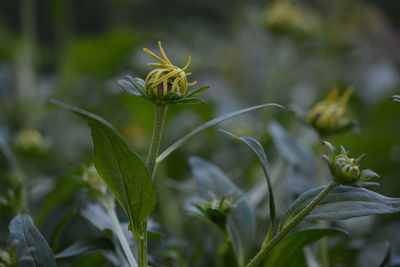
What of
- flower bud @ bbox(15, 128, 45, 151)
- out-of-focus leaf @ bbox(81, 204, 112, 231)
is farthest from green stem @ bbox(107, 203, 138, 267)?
flower bud @ bbox(15, 128, 45, 151)

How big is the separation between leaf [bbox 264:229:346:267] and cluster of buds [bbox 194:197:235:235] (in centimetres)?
4

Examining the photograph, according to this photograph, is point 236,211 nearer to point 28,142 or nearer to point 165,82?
point 165,82

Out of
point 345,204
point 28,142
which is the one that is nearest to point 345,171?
point 345,204

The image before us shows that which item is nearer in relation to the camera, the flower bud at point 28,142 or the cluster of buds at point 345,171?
the cluster of buds at point 345,171

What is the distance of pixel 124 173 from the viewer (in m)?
0.28

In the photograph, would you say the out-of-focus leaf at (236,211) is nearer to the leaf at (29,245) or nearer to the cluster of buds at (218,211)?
the cluster of buds at (218,211)

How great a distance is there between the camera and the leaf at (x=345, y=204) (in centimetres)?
28

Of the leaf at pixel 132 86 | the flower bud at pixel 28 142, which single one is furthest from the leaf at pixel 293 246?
the flower bud at pixel 28 142

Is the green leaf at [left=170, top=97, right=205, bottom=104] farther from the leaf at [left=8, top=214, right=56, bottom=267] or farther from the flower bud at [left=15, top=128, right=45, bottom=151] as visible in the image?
the flower bud at [left=15, top=128, right=45, bottom=151]

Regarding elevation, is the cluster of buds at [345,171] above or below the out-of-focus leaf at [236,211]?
above

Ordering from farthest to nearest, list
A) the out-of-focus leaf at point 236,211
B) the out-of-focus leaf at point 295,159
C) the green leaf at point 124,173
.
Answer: the out-of-focus leaf at point 295,159, the out-of-focus leaf at point 236,211, the green leaf at point 124,173

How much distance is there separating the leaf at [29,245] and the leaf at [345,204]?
0.13 m

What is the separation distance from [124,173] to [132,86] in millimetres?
48

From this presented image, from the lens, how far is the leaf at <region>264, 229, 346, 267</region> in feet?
1.07
